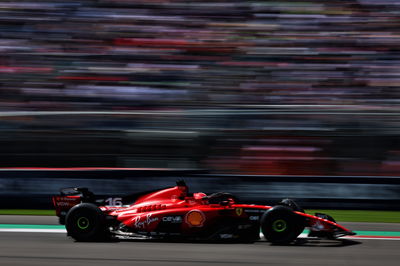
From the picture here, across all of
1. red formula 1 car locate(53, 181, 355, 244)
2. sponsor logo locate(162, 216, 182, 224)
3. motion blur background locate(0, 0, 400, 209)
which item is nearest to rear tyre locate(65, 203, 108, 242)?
red formula 1 car locate(53, 181, 355, 244)

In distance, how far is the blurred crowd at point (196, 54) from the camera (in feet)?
43.1

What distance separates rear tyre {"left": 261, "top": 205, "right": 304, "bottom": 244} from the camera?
6867 millimetres

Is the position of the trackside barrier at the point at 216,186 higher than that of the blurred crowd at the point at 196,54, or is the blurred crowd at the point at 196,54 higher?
the blurred crowd at the point at 196,54

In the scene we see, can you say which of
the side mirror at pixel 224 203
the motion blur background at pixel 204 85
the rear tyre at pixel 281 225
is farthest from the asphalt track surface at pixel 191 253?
the motion blur background at pixel 204 85

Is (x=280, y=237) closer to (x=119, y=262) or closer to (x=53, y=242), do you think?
(x=119, y=262)

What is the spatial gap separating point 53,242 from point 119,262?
5.89 feet

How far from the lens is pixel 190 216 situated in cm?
701

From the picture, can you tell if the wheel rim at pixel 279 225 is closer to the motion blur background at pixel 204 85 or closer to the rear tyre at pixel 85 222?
the rear tyre at pixel 85 222

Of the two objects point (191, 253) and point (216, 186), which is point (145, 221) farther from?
point (216, 186)

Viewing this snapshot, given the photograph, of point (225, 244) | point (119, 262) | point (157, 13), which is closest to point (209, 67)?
point (157, 13)

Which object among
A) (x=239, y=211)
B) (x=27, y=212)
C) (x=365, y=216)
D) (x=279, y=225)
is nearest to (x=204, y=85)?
(x=27, y=212)

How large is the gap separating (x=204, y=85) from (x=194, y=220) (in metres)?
6.72

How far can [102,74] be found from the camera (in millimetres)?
13852

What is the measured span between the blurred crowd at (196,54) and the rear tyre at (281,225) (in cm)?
509
